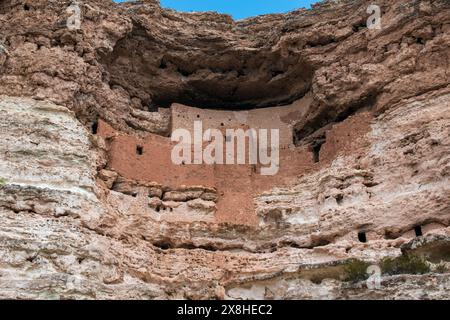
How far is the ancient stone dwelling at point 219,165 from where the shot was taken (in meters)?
14.8

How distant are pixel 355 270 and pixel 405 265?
3.57ft

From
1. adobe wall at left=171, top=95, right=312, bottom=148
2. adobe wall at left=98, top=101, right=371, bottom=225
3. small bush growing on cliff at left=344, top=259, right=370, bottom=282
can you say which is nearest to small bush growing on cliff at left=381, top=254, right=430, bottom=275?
small bush growing on cliff at left=344, top=259, right=370, bottom=282

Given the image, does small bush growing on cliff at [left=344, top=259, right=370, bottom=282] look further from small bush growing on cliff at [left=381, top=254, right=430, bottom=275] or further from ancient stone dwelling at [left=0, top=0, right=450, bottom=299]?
small bush growing on cliff at [left=381, top=254, right=430, bottom=275]

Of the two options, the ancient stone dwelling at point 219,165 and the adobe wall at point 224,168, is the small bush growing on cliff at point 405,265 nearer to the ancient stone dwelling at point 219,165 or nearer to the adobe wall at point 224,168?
the ancient stone dwelling at point 219,165

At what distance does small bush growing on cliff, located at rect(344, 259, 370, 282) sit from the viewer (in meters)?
14.4

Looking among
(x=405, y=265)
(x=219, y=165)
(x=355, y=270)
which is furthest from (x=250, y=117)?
(x=405, y=265)

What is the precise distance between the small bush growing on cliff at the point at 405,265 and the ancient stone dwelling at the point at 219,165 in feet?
0.11

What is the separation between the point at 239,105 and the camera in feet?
74.4

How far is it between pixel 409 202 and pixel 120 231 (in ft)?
20.2

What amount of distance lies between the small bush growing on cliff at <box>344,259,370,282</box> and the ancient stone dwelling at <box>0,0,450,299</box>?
98mm

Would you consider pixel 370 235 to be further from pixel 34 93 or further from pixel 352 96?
pixel 34 93

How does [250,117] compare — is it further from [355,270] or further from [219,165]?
[355,270]

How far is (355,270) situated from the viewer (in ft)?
47.8

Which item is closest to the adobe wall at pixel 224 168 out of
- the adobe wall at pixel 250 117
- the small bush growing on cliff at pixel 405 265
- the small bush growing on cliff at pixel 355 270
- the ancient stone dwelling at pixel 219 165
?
the ancient stone dwelling at pixel 219 165
